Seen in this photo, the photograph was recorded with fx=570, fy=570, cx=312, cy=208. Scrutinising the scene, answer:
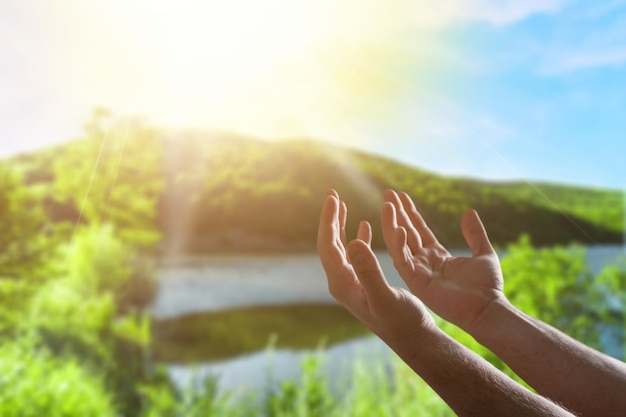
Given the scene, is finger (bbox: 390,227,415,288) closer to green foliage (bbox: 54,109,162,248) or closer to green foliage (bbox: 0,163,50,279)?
green foliage (bbox: 54,109,162,248)

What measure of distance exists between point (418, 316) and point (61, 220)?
2239mm

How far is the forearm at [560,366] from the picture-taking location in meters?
Answer: 0.46

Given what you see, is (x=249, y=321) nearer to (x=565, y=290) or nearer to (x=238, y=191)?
(x=238, y=191)

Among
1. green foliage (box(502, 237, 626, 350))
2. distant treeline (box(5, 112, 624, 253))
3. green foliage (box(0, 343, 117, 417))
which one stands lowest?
green foliage (box(0, 343, 117, 417))

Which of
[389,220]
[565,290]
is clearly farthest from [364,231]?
[565,290]

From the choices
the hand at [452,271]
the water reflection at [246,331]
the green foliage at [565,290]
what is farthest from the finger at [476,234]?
the water reflection at [246,331]

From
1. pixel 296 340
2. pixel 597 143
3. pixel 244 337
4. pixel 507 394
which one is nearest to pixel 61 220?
pixel 244 337

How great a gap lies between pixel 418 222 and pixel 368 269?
0.24 metres

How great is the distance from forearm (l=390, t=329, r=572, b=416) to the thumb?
0.15 ft

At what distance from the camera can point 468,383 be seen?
1.22ft

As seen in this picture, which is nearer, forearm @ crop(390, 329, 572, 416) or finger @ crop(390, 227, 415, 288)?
forearm @ crop(390, 329, 572, 416)

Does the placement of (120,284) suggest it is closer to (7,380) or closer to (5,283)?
(5,283)

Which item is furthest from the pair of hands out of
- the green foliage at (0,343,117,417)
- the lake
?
the lake

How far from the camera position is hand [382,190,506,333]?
51 cm
